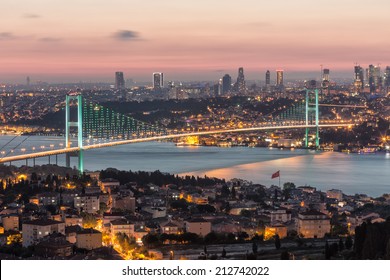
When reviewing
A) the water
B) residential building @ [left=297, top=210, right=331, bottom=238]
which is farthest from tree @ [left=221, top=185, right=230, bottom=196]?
residential building @ [left=297, top=210, right=331, bottom=238]

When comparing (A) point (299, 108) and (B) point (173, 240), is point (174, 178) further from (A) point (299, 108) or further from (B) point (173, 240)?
(A) point (299, 108)

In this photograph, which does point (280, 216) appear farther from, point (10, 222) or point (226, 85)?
point (226, 85)

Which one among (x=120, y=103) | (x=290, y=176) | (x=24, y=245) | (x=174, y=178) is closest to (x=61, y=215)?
(x=24, y=245)

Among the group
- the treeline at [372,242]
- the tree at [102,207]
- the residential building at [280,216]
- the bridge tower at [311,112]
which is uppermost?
the bridge tower at [311,112]

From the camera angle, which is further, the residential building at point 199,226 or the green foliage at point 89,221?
the green foliage at point 89,221

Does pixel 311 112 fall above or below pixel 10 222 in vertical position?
above

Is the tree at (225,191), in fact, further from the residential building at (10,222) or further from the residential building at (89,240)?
the residential building at (89,240)

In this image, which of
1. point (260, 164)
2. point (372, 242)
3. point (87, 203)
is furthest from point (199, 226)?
point (260, 164)

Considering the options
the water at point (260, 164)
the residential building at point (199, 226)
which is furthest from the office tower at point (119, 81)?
the residential building at point (199, 226)

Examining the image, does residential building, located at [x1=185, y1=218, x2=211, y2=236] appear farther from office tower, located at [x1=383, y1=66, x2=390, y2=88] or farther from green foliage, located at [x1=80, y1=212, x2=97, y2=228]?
office tower, located at [x1=383, y1=66, x2=390, y2=88]
